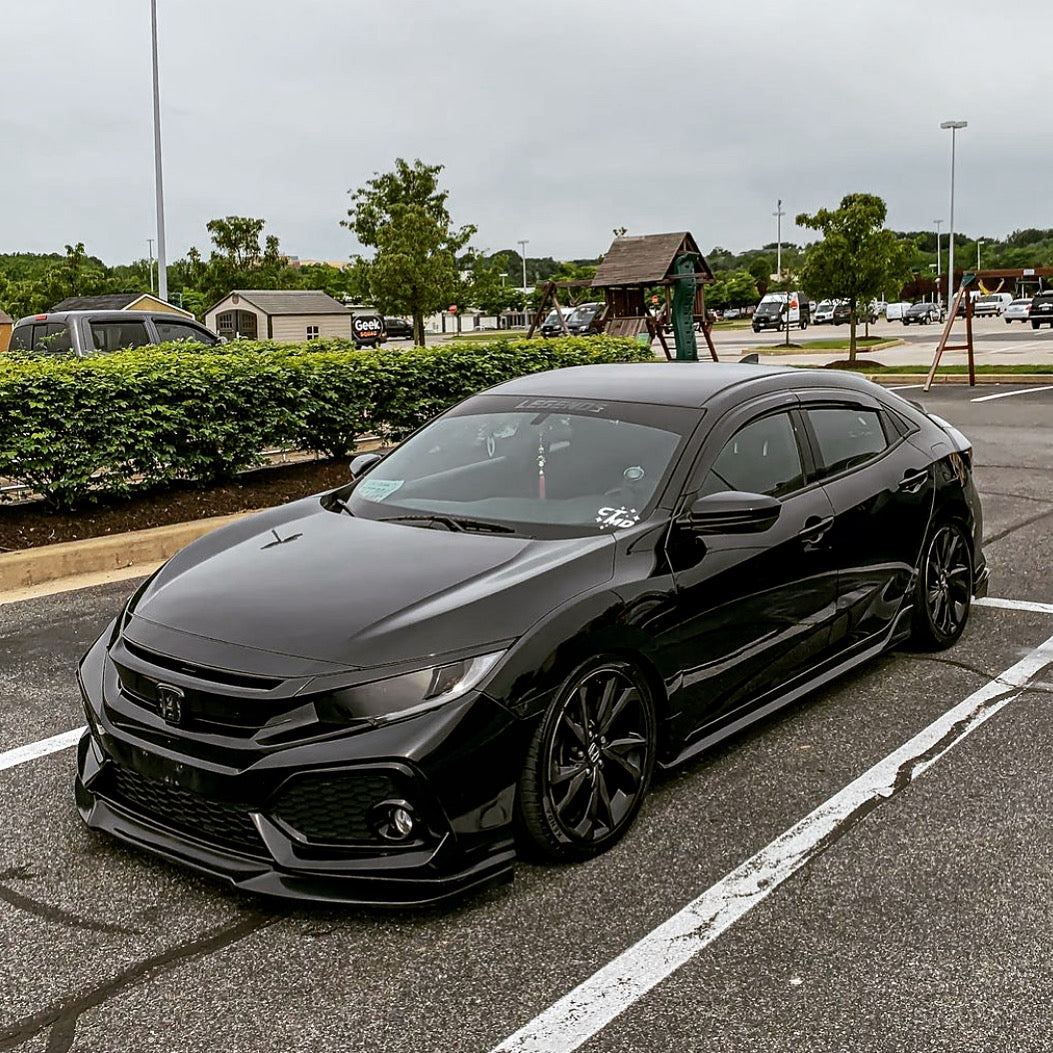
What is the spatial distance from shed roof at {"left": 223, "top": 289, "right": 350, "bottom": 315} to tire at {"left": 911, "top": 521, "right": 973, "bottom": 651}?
1693 inches

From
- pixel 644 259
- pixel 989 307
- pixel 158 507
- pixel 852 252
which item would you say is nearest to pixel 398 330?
pixel 989 307

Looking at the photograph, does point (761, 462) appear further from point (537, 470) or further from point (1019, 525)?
point (1019, 525)

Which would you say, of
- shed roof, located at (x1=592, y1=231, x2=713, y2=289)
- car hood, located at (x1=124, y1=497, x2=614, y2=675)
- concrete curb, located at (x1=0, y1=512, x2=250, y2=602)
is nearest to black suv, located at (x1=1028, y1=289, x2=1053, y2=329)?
Answer: shed roof, located at (x1=592, y1=231, x2=713, y2=289)

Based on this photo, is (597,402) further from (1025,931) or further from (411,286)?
(411,286)

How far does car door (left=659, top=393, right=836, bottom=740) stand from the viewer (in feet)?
14.7

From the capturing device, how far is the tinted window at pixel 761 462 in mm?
4895

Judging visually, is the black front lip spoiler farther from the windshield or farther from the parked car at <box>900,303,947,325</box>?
the parked car at <box>900,303,947,325</box>

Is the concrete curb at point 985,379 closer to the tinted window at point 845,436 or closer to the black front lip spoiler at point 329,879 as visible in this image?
the tinted window at point 845,436

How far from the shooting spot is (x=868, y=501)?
5586mm

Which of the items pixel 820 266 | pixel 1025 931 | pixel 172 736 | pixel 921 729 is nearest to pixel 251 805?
pixel 172 736

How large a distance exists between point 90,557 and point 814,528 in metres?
5.07

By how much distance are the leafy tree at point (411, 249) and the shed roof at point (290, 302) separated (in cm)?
634

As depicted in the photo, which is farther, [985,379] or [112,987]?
[985,379]

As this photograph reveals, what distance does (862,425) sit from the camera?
590 cm
